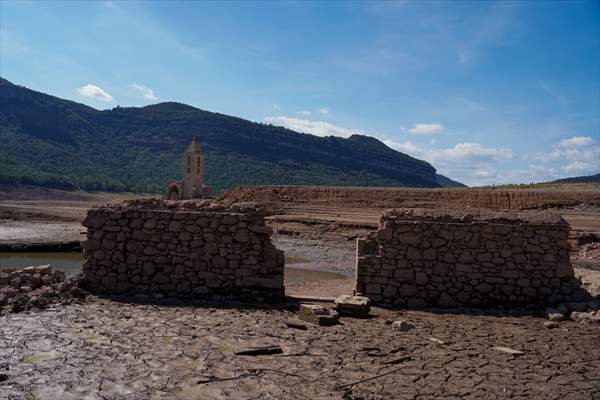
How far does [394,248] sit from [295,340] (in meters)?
3.23

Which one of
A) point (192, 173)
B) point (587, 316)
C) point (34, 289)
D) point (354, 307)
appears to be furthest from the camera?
point (192, 173)

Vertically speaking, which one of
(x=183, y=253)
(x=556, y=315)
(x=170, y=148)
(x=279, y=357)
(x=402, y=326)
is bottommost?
(x=279, y=357)

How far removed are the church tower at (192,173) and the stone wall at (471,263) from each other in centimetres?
3853

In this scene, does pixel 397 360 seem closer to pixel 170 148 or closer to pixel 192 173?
pixel 192 173

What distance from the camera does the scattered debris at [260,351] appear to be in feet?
20.6

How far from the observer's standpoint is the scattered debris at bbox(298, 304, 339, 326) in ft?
25.6

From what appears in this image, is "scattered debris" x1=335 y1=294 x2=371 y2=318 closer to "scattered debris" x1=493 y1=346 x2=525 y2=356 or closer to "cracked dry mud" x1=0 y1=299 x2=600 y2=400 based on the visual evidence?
"cracked dry mud" x1=0 y1=299 x2=600 y2=400

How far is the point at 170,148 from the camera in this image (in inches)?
4953

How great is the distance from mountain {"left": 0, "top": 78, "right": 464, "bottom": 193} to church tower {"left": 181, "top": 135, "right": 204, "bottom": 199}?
45428 mm

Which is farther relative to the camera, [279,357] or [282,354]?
[282,354]

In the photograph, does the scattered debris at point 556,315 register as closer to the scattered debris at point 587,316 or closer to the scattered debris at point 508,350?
the scattered debris at point 587,316

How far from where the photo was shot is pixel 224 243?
929 centimetres

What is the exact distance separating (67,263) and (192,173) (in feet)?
92.7

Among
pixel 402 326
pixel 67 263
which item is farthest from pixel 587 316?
pixel 67 263
